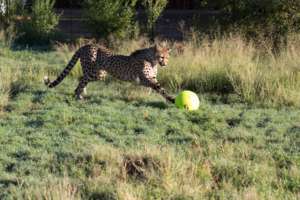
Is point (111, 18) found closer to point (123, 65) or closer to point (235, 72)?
point (235, 72)

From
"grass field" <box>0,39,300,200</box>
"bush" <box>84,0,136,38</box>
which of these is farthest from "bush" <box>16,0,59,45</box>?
"grass field" <box>0,39,300,200</box>

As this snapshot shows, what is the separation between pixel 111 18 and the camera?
50.8 ft

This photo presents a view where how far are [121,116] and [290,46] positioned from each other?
4.81 metres

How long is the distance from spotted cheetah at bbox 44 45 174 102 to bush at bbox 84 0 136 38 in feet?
19.2

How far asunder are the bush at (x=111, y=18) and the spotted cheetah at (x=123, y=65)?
5844 mm

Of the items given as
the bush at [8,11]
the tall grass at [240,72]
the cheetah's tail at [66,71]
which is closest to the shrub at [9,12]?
the bush at [8,11]

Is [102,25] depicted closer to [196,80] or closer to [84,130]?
[196,80]

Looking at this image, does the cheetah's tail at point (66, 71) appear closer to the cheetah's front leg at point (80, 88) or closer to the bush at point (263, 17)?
the cheetah's front leg at point (80, 88)

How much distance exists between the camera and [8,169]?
20.5 feet

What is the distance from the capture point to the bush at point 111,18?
15453mm

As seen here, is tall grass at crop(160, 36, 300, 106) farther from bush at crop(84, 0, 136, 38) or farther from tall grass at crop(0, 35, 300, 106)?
bush at crop(84, 0, 136, 38)

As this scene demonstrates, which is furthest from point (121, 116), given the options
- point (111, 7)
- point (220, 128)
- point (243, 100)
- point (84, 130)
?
point (111, 7)

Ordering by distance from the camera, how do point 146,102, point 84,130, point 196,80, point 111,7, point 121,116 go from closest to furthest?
point 84,130, point 121,116, point 146,102, point 196,80, point 111,7

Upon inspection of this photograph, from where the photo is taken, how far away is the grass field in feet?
18.6
